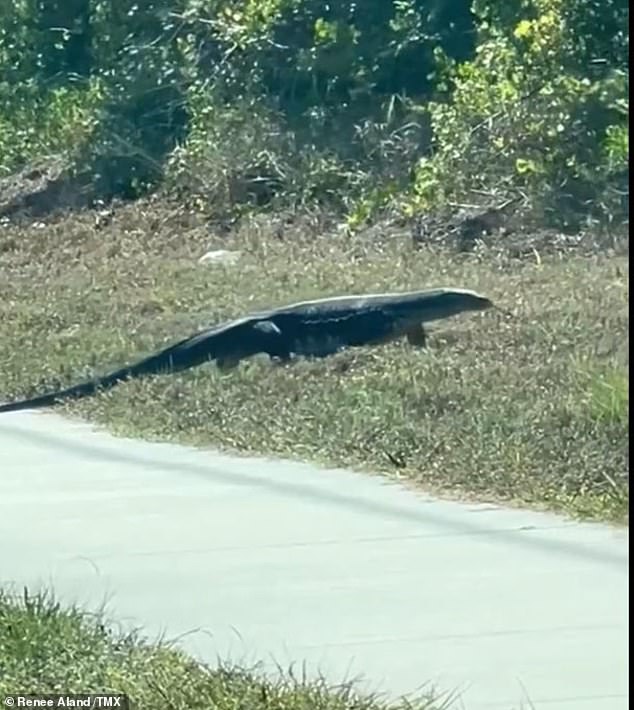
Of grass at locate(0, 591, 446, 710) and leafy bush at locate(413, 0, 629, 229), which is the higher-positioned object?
leafy bush at locate(413, 0, 629, 229)

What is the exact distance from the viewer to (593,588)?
757cm

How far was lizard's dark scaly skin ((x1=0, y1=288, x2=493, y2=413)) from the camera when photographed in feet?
46.3

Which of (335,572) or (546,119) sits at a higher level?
(546,119)

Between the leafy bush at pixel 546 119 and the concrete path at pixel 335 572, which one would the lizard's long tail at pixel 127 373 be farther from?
the leafy bush at pixel 546 119

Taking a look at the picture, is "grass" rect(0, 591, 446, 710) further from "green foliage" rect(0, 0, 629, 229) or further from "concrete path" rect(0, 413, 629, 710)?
"green foliage" rect(0, 0, 629, 229)

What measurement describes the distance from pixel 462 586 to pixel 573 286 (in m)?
8.89

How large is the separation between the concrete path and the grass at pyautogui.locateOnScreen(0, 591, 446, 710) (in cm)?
20

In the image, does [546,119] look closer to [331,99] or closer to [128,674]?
[331,99]

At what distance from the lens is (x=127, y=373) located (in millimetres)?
13633

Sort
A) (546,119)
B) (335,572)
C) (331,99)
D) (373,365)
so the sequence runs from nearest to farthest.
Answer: (335,572)
(373,365)
(546,119)
(331,99)

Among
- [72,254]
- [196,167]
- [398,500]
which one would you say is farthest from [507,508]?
[196,167]

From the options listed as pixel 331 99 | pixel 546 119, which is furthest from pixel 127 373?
pixel 331 99

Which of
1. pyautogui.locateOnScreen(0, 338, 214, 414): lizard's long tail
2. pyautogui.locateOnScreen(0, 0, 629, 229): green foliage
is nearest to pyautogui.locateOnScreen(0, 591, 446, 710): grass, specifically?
pyautogui.locateOnScreen(0, 338, 214, 414): lizard's long tail

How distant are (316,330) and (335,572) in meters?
6.73
